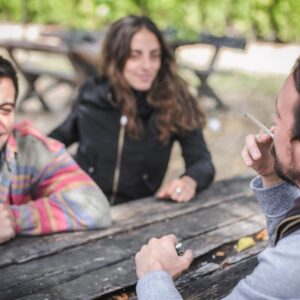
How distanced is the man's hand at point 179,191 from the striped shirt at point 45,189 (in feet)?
1.58

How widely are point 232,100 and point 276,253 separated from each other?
7.73 m

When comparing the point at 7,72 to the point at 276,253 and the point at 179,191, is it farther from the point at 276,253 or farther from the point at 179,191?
the point at 276,253

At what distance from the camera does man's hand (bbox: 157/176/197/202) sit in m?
2.77

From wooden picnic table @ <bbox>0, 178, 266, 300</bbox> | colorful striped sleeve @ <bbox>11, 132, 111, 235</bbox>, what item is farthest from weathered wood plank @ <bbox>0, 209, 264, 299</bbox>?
colorful striped sleeve @ <bbox>11, 132, 111, 235</bbox>

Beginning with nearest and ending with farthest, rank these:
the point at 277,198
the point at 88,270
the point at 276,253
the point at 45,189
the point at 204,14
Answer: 1. the point at 276,253
2. the point at 277,198
3. the point at 88,270
4. the point at 45,189
5. the point at 204,14

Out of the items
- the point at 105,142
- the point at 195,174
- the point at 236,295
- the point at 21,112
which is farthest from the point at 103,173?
the point at 21,112

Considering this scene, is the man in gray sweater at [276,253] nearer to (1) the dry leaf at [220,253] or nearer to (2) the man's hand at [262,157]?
(2) the man's hand at [262,157]

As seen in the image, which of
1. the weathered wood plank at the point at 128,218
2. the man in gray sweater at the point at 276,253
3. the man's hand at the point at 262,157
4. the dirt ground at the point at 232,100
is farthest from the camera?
the dirt ground at the point at 232,100

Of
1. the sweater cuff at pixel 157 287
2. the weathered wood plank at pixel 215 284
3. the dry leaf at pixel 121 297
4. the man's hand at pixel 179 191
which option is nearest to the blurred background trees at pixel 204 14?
the man's hand at pixel 179 191

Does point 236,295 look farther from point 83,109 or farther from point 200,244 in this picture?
point 83,109

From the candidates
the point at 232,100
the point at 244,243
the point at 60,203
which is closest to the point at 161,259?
the point at 244,243

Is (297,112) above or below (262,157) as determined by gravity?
above

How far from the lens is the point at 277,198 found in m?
1.76

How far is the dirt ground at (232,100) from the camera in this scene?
6.49 meters
